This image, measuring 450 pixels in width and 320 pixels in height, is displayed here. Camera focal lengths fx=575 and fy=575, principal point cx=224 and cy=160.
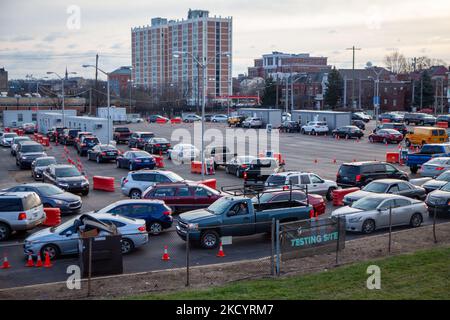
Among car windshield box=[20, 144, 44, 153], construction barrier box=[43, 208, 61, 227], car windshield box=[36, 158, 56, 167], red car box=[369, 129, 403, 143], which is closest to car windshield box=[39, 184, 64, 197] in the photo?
construction barrier box=[43, 208, 61, 227]

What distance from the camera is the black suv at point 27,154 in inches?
1538

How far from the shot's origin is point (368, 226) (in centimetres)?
1919

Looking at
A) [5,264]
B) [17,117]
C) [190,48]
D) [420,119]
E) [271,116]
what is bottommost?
[5,264]

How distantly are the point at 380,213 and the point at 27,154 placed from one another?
27.8 metres

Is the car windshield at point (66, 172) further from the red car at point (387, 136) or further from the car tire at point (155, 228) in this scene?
the red car at point (387, 136)

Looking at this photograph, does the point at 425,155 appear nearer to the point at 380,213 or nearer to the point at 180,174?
the point at 180,174

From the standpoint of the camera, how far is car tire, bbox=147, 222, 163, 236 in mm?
19303

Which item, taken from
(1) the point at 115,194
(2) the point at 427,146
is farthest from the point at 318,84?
(1) the point at 115,194

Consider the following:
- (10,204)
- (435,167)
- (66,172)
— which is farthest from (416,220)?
(66,172)

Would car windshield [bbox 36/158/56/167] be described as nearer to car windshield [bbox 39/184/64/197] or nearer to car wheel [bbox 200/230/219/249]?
car windshield [bbox 39/184/64/197]

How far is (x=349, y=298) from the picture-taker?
38.8 feet

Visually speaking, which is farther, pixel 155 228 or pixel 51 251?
pixel 155 228

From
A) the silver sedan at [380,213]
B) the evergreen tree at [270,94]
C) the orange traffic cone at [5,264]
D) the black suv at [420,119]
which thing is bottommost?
the orange traffic cone at [5,264]

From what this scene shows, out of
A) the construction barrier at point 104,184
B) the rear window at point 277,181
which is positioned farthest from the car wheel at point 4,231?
the rear window at point 277,181
